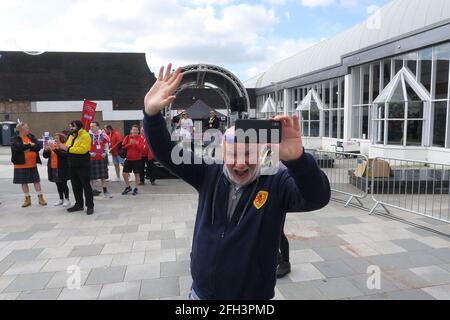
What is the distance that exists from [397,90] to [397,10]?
466 cm

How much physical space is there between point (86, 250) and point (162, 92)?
13.3 feet

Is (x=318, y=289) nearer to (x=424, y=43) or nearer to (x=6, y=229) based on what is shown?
(x=6, y=229)

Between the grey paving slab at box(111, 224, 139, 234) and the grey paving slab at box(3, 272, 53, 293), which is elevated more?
the grey paving slab at box(111, 224, 139, 234)

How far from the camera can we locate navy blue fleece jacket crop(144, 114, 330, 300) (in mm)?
1886

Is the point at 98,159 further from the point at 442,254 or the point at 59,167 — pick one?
the point at 442,254

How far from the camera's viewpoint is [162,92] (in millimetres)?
1860

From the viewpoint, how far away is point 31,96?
32719mm

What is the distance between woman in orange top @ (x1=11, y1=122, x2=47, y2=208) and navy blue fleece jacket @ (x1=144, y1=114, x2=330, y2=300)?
6.85 meters

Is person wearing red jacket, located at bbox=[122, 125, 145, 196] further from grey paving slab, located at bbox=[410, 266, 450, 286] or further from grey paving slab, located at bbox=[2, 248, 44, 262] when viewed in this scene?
grey paving slab, located at bbox=[410, 266, 450, 286]

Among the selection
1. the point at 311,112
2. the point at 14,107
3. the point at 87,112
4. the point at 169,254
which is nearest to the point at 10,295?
the point at 169,254

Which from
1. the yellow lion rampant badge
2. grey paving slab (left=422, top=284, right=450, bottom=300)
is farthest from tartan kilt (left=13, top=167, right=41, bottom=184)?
grey paving slab (left=422, top=284, right=450, bottom=300)

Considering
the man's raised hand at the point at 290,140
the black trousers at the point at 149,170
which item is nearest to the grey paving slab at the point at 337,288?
the man's raised hand at the point at 290,140

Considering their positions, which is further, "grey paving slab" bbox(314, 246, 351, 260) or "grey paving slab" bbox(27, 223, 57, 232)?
"grey paving slab" bbox(27, 223, 57, 232)

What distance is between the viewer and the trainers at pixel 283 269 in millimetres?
4163
